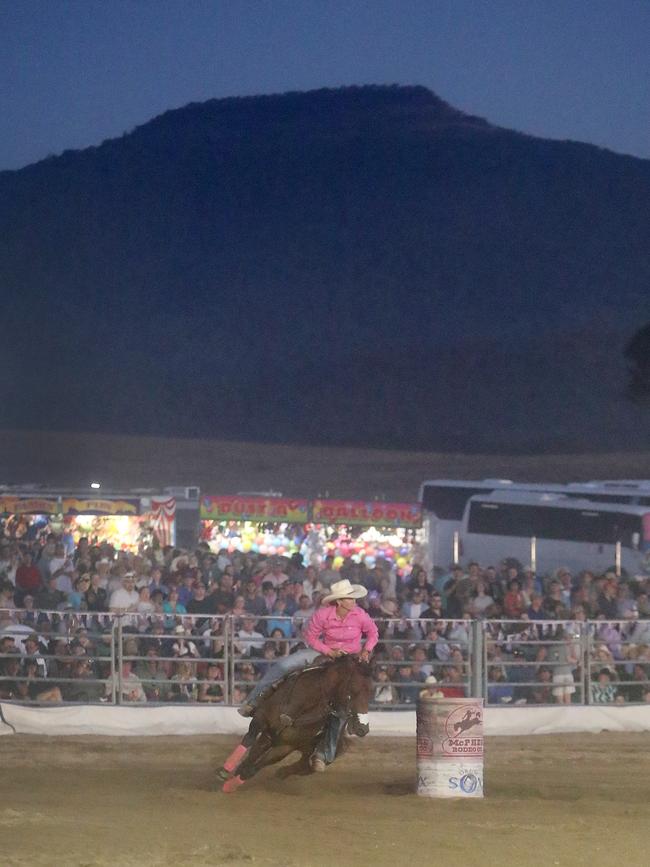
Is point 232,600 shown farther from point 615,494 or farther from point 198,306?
point 198,306

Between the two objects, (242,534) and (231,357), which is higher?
(231,357)

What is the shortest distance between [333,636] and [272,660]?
15.0ft

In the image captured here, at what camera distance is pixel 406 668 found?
53.4 feet

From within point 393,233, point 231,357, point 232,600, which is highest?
point 393,233

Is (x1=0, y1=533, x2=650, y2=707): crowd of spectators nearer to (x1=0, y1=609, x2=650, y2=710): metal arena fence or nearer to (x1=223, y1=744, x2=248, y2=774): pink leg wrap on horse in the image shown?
(x1=0, y1=609, x2=650, y2=710): metal arena fence

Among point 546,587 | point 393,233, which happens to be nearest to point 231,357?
point 393,233

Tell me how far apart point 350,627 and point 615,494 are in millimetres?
17481

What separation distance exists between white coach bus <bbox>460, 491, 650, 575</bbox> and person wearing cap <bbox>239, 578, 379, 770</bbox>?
1491cm

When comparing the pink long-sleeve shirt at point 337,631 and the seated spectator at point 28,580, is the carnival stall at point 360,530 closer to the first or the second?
the seated spectator at point 28,580

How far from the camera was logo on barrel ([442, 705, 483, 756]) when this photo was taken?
10508 millimetres

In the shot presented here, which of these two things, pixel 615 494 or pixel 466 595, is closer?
pixel 466 595

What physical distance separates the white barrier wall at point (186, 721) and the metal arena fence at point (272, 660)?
1.09ft

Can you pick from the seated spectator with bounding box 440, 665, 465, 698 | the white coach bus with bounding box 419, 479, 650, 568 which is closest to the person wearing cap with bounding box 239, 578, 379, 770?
the seated spectator with bounding box 440, 665, 465, 698

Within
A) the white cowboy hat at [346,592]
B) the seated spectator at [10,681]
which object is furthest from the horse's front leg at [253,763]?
the seated spectator at [10,681]
